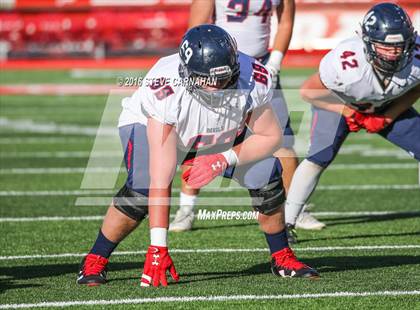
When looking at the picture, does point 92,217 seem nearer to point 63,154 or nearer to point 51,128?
point 63,154

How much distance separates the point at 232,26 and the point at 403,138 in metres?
1.56

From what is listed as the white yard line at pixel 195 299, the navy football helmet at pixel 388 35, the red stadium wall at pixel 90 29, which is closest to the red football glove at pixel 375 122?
the navy football helmet at pixel 388 35

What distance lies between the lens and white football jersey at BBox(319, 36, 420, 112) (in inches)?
242

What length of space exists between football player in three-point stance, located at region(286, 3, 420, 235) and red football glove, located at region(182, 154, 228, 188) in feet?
4.36

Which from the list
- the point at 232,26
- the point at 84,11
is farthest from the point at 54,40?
the point at 232,26

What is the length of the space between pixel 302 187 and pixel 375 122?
0.63 metres

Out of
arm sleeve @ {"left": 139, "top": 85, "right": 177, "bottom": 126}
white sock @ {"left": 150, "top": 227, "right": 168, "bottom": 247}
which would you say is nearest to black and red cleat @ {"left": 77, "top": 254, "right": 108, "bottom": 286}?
white sock @ {"left": 150, "top": 227, "right": 168, "bottom": 247}

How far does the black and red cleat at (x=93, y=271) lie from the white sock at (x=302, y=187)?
5.42ft

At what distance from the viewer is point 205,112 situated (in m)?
5.19

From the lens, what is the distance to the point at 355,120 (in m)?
6.41

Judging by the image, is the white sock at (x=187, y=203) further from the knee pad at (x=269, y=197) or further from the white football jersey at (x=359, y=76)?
the knee pad at (x=269, y=197)

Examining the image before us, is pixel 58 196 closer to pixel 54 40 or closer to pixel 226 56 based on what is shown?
pixel 226 56

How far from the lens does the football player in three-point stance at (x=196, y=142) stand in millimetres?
5000

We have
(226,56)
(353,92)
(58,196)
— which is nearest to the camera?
(226,56)
